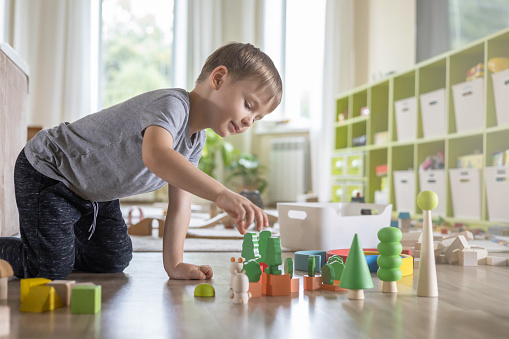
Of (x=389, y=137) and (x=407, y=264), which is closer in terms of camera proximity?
(x=407, y=264)

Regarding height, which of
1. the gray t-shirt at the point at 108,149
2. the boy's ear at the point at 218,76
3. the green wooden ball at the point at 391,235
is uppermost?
the boy's ear at the point at 218,76

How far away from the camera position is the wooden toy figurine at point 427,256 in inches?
37.8

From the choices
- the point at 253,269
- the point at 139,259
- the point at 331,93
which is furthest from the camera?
the point at 331,93

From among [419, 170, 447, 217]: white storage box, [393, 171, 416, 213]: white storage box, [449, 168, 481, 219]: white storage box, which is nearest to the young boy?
[449, 168, 481, 219]: white storage box

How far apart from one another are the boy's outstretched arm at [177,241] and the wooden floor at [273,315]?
5 centimetres

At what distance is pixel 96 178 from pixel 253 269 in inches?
16.3

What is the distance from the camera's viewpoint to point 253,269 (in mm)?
951

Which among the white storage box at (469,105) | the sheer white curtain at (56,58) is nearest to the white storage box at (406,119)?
the white storage box at (469,105)

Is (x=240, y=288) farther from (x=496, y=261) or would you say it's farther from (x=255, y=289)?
(x=496, y=261)

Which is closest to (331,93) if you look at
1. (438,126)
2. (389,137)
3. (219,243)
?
(389,137)

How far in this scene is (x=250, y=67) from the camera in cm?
106

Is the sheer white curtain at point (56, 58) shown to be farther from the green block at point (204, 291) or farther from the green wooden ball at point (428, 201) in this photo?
the green wooden ball at point (428, 201)

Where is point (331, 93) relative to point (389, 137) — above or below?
above

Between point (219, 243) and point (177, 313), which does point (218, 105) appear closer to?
point (177, 313)
